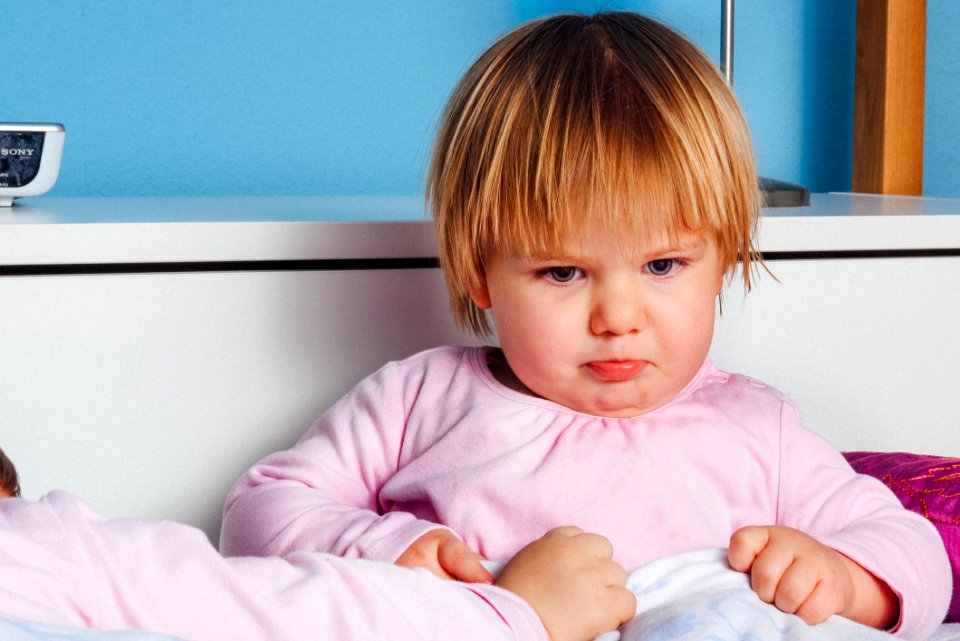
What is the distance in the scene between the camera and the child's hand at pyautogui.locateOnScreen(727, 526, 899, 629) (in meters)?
0.68

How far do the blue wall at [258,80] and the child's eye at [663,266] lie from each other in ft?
2.22

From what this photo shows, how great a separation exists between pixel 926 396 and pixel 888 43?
1.82 ft

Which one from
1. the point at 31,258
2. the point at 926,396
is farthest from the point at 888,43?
the point at 31,258

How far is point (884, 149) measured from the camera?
1.41 m

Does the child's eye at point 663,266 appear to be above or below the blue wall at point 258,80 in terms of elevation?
below

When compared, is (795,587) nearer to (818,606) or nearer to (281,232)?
(818,606)

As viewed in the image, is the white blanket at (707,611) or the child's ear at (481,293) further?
the child's ear at (481,293)

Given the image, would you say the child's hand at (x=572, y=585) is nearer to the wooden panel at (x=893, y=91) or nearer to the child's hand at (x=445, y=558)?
the child's hand at (x=445, y=558)

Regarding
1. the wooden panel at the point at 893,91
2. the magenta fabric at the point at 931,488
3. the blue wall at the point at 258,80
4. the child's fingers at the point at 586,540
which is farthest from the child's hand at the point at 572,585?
the wooden panel at the point at 893,91

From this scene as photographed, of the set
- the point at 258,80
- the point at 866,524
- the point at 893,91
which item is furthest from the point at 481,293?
the point at 893,91

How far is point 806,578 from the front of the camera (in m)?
0.68

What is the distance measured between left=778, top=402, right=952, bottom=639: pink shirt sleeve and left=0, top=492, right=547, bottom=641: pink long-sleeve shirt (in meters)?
0.23

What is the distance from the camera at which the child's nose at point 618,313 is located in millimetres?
711

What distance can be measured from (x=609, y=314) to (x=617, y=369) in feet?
0.14
